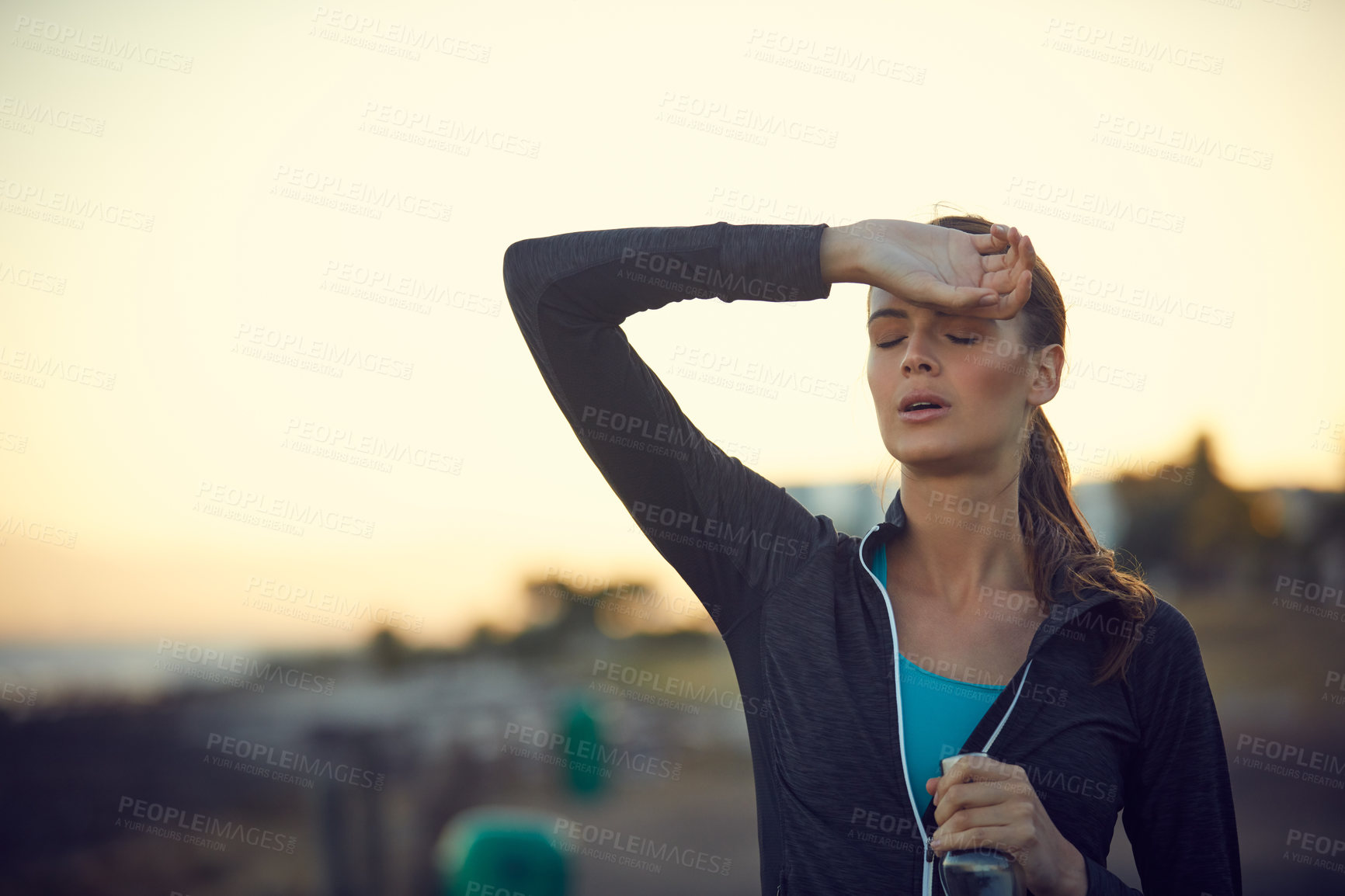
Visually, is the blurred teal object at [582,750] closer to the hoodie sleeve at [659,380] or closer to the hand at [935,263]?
the hoodie sleeve at [659,380]

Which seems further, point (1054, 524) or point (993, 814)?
point (1054, 524)

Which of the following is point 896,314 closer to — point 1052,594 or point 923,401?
point 923,401

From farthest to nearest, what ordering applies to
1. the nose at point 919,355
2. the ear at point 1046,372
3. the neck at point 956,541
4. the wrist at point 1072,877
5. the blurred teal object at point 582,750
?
the blurred teal object at point 582,750
the ear at point 1046,372
the neck at point 956,541
the nose at point 919,355
the wrist at point 1072,877

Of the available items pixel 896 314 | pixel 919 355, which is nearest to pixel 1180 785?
pixel 919 355

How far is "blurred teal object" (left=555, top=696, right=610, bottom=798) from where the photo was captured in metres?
10.4

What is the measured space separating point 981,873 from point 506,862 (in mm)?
3867

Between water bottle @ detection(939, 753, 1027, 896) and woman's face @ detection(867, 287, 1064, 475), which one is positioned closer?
water bottle @ detection(939, 753, 1027, 896)

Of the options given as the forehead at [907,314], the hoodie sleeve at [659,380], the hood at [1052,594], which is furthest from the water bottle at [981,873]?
the forehead at [907,314]

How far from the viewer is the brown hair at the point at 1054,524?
6.28ft

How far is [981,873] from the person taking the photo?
148 cm

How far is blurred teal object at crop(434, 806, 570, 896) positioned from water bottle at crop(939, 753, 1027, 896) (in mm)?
3794

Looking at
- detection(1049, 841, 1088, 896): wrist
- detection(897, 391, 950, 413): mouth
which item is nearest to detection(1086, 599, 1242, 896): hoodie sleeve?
detection(1049, 841, 1088, 896): wrist

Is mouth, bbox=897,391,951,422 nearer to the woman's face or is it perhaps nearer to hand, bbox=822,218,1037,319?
the woman's face

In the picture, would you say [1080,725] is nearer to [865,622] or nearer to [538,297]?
[865,622]
